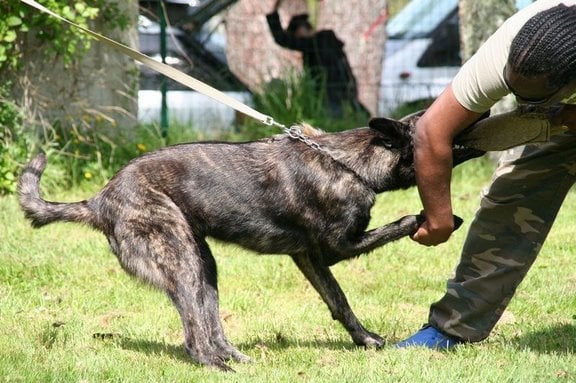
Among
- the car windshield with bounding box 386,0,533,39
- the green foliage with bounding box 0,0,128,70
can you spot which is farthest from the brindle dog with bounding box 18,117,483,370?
the car windshield with bounding box 386,0,533,39

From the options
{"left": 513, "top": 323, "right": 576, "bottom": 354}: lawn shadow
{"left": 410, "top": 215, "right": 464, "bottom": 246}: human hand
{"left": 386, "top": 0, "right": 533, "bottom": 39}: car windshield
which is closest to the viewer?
{"left": 410, "top": 215, "right": 464, "bottom": 246}: human hand

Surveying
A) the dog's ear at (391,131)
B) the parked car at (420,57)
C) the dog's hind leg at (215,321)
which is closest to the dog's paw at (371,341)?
the dog's hind leg at (215,321)

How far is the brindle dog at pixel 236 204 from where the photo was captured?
5516 millimetres

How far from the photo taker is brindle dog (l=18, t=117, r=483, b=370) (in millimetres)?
5516

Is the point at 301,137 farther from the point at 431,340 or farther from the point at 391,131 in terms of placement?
the point at 431,340

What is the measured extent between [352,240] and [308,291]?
170cm

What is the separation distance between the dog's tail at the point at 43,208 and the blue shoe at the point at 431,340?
1.94 metres

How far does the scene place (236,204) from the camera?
571cm

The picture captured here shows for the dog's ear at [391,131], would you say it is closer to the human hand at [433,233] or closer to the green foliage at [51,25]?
the human hand at [433,233]

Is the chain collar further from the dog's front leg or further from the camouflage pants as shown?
the camouflage pants

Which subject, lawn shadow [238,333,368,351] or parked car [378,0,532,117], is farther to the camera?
parked car [378,0,532,117]

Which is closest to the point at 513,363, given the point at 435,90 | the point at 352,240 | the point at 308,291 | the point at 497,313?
the point at 497,313

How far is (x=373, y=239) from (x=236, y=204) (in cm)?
80

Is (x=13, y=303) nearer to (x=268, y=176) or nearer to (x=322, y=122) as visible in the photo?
(x=268, y=176)
